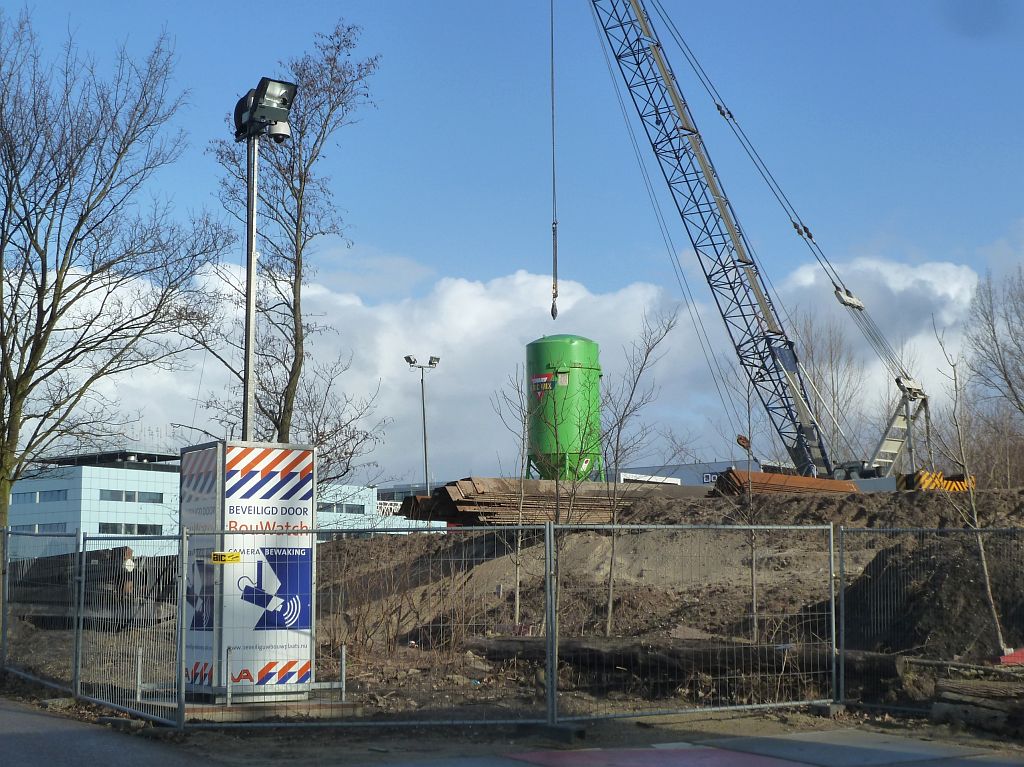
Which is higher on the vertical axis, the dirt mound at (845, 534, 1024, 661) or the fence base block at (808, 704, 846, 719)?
the dirt mound at (845, 534, 1024, 661)

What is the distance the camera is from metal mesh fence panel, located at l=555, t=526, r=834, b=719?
11.4 metres

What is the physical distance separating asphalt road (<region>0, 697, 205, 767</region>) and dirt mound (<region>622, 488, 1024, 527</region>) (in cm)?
1692

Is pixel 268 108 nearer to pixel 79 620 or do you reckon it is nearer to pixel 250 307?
pixel 250 307

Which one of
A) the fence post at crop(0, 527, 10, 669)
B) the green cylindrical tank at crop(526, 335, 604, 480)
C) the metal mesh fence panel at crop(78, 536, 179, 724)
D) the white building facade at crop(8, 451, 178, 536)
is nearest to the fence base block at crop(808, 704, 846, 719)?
the metal mesh fence panel at crop(78, 536, 179, 724)

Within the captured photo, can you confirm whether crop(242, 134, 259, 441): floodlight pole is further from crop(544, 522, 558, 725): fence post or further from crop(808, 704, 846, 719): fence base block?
crop(808, 704, 846, 719): fence base block

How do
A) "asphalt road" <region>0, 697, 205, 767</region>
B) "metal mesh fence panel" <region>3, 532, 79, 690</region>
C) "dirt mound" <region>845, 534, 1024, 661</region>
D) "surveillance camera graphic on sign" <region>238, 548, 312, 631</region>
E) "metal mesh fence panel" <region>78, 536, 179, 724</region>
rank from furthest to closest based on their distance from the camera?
"dirt mound" <region>845, 534, 1024, 661</region>, "metal mesh fence panel" <region>3, 532, 79, 690</region>, "metal mesh fence panel" <region>78, 536, 179, 724</region>, "surveillance camera graphic on sign" <region>238, 548, 312, 631</region>, "asphalt road" <region>0, 697, 205, 767</region>

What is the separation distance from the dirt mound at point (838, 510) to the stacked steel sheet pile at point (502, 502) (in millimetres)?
3808

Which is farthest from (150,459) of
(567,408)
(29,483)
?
(567,408)

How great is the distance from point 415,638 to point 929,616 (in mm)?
8564

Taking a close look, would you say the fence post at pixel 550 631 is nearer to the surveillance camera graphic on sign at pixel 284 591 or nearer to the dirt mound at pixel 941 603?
the surveillance camera graphic on sign at pixel 284 591

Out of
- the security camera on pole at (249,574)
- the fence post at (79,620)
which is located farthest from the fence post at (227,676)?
the fence post at (79,620)

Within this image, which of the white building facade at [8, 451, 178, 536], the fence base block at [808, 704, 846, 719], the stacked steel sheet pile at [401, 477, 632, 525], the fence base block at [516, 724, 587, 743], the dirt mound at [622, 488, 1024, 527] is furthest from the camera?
the white building facade at [8, 451, 178, 536]

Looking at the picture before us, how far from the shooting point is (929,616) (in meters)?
14.2

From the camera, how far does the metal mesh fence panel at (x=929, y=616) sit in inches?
443
